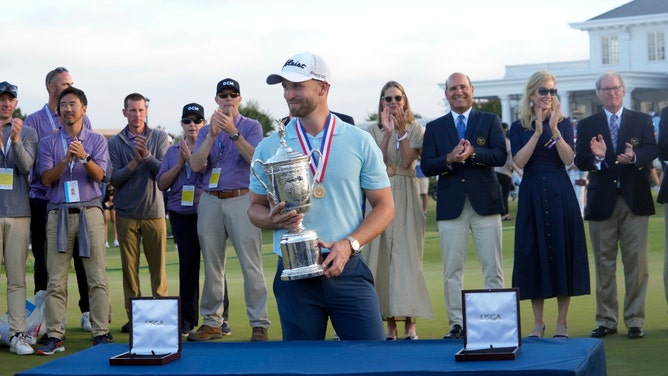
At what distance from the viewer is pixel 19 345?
355 inches

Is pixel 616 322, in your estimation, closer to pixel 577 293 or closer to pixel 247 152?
pixel 577 293

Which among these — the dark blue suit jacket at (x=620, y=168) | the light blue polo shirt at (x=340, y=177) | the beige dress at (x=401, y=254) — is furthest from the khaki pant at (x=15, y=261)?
the dark blue suit jacket at (x=620, y=168)

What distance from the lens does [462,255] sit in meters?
9.23

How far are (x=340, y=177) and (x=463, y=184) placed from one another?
3885 millimetres

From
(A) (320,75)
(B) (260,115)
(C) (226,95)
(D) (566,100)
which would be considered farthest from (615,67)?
(A) (320,75)

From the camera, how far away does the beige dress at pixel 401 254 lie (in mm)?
9195

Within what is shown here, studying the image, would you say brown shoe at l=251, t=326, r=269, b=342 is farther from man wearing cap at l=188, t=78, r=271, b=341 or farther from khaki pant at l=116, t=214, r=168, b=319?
khaki pant at l=116, t=214, r=168, b=319

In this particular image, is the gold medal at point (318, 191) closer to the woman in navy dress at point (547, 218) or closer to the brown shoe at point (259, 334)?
the woman in navy dress at point (547, 218)

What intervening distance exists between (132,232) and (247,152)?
5.20 feet

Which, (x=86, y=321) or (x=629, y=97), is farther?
(x=629, y=97)

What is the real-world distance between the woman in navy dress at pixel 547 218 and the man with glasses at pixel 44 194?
3.59m

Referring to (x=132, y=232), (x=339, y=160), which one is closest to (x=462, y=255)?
(x=132, y=232)

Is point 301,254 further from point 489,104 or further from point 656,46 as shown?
point 656,46

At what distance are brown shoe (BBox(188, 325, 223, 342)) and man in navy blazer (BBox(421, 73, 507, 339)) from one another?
75.0 inches
